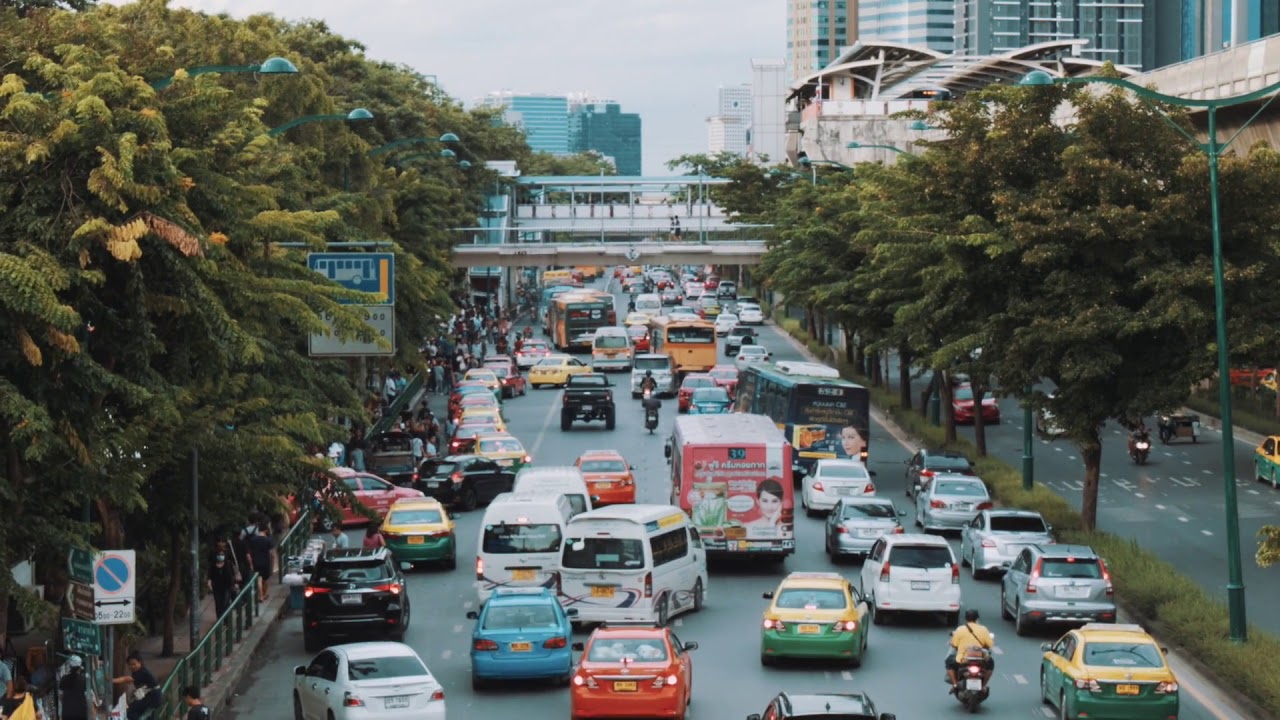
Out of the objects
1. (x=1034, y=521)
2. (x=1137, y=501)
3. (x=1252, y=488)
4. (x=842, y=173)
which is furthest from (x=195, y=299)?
(x=842, y=173)

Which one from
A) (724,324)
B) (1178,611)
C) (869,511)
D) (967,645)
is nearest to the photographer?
(967,645)

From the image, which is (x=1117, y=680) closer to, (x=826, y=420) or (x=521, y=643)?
(x=521, y=643)

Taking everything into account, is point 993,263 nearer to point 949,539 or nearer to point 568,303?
point 949,539

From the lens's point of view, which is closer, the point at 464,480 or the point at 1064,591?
the point at 1064,591

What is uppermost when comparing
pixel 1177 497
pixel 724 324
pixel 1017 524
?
pixel 1017 524

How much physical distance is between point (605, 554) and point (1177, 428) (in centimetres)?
3599

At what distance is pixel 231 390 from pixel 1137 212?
18402 millimetres

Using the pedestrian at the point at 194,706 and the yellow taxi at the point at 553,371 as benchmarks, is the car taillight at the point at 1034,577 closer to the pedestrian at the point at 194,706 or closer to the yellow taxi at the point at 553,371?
the pedestrian at the point at 194,706

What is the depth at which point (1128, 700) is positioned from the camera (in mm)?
22172

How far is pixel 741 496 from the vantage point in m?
35.3

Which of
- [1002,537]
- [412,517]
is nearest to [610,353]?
[412,517]

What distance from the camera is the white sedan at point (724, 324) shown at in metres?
99.8

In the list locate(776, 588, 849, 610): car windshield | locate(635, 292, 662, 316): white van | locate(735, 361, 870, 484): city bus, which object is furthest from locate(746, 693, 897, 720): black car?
locate(635, 292, 662, 316): white van

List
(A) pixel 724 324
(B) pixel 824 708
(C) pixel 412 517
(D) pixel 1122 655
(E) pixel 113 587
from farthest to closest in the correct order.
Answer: (A) pixel 724 324
(C) pixel 412 517
(D) pixel 1122 655
(E) pixel 113 587
(B) pixel 824 708
